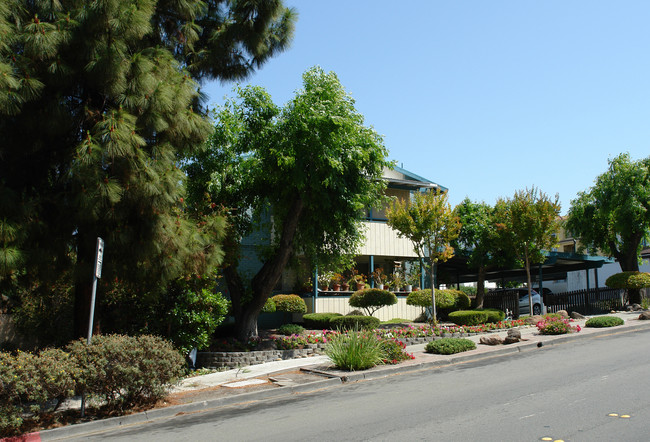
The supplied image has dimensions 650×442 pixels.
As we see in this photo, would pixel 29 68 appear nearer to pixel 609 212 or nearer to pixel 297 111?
pixel 297 111

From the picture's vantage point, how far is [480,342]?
15.1 meters

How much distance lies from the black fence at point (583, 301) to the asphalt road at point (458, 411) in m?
12.5

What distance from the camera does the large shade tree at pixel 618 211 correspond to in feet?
85.4

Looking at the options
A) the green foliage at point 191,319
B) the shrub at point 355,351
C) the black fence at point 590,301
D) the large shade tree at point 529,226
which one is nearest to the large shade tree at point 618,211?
the black fence at point 590,301

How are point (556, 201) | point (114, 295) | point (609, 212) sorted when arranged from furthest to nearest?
point (609, 212) → point (556, 201) → point (114, 295)

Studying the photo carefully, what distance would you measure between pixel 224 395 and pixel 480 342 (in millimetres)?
8225

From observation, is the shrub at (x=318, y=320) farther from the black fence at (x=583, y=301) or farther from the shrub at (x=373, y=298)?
the black fence at (x=583, y=301)

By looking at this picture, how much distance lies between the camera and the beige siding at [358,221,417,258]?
22.4 meters

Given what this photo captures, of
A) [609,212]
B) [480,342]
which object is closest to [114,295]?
[480,342]

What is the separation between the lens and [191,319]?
1239 centimetres

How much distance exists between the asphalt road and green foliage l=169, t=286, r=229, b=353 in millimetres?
3757

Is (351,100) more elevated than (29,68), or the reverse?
(351,100)

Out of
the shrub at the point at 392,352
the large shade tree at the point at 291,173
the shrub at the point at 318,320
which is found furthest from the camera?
the shrub at the point at 318,320

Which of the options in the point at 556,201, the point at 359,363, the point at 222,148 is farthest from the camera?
the point at 556,201
